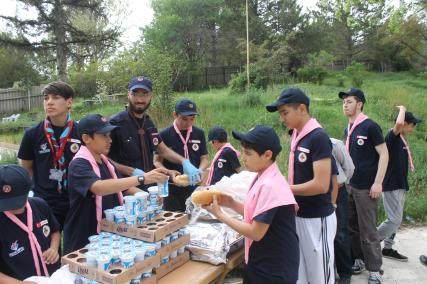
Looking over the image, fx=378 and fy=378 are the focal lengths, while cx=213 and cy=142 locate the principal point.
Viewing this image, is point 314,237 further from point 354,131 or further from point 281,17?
point 281,17

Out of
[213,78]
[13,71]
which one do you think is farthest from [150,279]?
[213,78]

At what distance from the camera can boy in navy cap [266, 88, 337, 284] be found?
288cm

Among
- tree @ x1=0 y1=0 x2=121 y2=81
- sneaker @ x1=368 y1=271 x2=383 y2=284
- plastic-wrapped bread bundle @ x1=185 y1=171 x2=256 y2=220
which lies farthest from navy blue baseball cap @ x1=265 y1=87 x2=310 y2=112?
tree @ x1=0 y1=0 x2=121 y2=81

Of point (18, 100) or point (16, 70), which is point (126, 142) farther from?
point (16, 70)

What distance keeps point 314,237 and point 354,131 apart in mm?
1599

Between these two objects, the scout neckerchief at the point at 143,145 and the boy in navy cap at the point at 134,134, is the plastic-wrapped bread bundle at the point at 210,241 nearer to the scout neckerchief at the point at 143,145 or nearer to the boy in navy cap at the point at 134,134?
the boy in navy cap at the point at 134,134

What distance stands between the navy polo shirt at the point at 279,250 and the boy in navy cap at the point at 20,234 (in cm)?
138

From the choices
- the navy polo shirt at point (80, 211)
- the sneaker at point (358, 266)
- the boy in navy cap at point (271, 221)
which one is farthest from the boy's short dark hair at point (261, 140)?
the sneaker at point (358, 266)

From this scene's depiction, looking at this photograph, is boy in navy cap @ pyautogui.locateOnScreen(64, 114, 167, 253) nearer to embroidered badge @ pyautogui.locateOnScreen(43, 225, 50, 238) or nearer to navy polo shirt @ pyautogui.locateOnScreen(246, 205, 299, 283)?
embroidered badge @ pyautogui.locateOnScreen(43, 225, 50, 238)

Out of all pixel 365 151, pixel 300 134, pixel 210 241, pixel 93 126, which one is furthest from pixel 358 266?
pixel 93 126

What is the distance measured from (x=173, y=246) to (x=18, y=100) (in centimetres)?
2347

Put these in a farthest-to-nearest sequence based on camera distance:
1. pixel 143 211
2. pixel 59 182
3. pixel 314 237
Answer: pixel 59 182 → pixel 314 237 → pixel 143 211

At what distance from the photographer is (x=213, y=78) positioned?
31406 mm

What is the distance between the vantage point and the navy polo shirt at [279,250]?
93.3 inches
